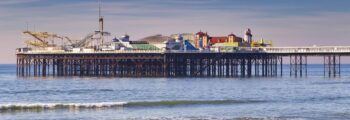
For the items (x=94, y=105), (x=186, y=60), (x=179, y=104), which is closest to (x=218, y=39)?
(x=186, y=60)

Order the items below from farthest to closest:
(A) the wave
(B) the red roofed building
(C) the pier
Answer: (B) the red roofed building
(C) the pier
(A) the wave

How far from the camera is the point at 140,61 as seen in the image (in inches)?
4104

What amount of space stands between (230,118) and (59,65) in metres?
75.7

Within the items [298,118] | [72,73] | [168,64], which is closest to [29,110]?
[298,118]

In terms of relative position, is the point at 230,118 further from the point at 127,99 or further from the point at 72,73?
the point at 72,73

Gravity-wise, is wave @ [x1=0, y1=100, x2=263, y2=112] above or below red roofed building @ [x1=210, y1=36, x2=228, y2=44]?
below

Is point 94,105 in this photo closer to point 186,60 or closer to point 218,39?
point 186,60

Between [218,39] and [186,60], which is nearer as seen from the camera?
[186,60]

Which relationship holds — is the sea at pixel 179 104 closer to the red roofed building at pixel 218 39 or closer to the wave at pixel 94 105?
the wave at pixel 94 105

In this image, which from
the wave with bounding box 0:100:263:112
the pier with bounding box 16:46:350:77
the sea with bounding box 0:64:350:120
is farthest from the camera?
the pier with bounding box 16:46:350:77

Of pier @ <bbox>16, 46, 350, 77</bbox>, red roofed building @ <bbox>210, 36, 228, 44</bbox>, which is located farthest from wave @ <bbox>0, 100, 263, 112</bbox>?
red roofed building @ <bbox>210, 36, 228, 44</bbox>

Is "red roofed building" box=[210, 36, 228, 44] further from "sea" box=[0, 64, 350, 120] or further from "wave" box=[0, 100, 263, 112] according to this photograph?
"wave" box=[0, 100, 263, 112]

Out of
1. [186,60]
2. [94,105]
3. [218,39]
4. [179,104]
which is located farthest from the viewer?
[218,39]

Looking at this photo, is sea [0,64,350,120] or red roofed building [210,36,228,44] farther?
red roofed building [210,36,228,44]
